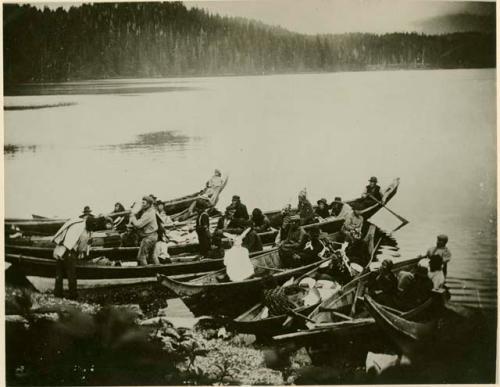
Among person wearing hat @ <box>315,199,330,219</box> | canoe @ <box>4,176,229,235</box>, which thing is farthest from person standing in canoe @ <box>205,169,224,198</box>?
person wearing hat @ <box>315,199,330,219</box>

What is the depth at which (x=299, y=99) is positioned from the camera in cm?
474

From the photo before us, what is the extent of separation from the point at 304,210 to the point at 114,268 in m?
1.47

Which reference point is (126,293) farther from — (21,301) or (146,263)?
(21,301)

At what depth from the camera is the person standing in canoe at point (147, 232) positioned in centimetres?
468

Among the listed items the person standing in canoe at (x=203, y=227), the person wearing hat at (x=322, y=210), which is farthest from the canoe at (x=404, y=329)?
the person standing in canoe at (x=203, y=227)

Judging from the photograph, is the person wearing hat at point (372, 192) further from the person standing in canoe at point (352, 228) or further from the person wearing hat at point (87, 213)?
the person wearing hat at point (87, 213)

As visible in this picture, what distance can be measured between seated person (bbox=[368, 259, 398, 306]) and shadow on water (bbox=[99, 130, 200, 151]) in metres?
1.66

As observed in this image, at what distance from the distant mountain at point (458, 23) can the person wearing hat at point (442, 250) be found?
60.8 inches

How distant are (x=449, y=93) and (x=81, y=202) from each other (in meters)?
2.86

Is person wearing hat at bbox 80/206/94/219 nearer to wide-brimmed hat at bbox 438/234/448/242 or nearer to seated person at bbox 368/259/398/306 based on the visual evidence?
seated person at bbox 368/259/398/306

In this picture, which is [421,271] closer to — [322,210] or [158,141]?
[322,210]

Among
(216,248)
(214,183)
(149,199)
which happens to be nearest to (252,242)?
(216,248)

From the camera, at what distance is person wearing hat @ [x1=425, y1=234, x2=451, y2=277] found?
183 inches

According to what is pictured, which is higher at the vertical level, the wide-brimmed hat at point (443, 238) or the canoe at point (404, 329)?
the wide-brimmed hat at point (443, 238)
